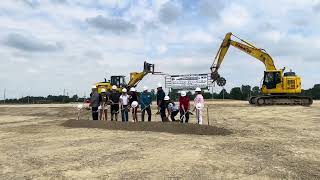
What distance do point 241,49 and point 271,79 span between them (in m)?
4.13

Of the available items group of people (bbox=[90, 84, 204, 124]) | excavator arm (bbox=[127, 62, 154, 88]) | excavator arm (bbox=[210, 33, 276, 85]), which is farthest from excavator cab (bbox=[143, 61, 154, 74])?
group of people (bbox=[90, 84, 204, 124])

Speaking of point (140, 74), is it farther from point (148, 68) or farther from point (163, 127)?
point (163, 127)

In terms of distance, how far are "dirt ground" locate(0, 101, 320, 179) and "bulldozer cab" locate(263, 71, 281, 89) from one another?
16.7 metres

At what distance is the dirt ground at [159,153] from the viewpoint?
9.81 metres

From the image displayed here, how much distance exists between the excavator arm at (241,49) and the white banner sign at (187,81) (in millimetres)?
4231

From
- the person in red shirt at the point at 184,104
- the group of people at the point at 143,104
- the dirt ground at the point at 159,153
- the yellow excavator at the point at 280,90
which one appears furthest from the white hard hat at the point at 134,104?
the yellow excavator at the point at 280,90

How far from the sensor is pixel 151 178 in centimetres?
932

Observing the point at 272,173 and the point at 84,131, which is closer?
the point at 272,173

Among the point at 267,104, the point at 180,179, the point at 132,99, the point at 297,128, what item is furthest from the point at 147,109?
the point at 267,104

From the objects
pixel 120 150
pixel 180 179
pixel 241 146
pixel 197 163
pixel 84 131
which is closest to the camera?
pixel 180 179

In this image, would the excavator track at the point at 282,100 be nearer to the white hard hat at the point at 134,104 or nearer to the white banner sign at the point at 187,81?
the white banner sign at the point at 187,81

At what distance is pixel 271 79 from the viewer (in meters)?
34.5

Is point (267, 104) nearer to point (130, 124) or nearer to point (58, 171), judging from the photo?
point (130, 124)

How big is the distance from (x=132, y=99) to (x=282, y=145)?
7.92 m
